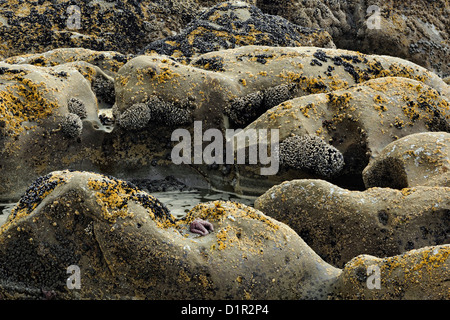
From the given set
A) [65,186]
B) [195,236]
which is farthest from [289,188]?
[65,186]

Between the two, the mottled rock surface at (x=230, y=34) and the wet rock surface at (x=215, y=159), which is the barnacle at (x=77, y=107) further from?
the mottled rock surface at (x=230, y=34)

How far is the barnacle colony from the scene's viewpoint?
8.53 m

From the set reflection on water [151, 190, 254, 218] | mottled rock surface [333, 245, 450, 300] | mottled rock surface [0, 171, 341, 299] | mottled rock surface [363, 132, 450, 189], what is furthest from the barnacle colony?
mottled rock surface [333, 245, 450, 300]

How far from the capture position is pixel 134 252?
5.19 m

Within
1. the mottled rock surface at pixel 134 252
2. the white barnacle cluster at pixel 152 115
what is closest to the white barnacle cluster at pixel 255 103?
the white barnacle cluster at pixel 152 115

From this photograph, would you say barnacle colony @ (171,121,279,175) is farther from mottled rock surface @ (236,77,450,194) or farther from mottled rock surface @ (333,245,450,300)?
mottled rock surface @ (333,245,450,300)

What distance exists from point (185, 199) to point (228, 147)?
1.09 metres

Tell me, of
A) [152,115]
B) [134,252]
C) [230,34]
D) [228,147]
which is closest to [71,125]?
[152,115]

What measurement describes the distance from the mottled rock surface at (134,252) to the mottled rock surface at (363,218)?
2.59 ft

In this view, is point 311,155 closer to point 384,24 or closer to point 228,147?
point 228,147

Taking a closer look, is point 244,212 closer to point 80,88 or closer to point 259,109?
point 259,109

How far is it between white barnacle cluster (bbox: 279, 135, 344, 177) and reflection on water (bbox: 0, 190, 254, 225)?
2.87ft

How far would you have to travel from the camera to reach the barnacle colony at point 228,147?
853 cm

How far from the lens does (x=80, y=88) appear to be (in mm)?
9500
